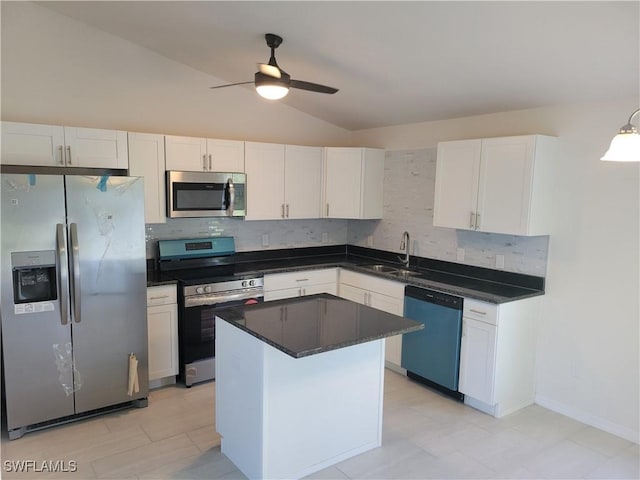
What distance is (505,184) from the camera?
3.45 m

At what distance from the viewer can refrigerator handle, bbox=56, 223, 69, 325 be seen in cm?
298

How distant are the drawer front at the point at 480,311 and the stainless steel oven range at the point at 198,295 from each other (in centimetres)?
182

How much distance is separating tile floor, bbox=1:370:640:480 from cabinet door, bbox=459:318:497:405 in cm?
19

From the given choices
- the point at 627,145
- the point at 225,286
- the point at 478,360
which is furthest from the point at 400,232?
the point at 627,145

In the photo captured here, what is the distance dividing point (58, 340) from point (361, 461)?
7.07 ft

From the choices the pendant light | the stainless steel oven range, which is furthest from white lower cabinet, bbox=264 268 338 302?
the pendant light

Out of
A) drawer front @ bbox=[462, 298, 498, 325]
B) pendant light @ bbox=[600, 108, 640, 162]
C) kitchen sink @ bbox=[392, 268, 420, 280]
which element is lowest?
drawer front @ bbox=[462, 298, 498, 325]

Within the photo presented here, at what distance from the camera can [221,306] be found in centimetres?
396

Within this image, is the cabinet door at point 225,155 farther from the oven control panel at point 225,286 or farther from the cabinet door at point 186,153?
the oven control panel at point 225,286

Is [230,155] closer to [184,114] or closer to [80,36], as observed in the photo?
[184,114]

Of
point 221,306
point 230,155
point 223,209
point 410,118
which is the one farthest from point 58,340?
point 410,118

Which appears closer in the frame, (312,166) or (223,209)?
(223,209)

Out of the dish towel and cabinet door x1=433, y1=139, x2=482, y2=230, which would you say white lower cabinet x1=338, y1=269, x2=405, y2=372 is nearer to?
cabinet door x1=433, y1=139, x2=482, y2=230

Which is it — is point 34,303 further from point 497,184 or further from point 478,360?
point 497,184
